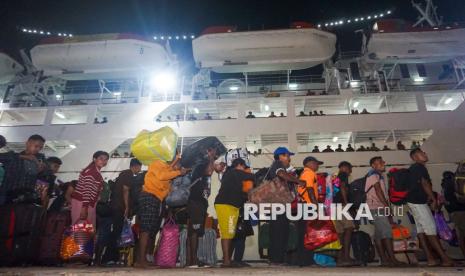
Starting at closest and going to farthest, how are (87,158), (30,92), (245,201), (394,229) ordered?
(245,201), (394,229), (87,158), (30,92)

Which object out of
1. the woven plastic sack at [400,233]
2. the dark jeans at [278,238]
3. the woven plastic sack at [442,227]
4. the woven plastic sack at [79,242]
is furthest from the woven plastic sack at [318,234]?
the woven plastic sack at [79,242]

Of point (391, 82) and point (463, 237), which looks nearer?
point (463, 237)

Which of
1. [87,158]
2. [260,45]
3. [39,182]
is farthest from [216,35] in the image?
[39,182]

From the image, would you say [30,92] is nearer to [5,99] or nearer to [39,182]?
[5,99]

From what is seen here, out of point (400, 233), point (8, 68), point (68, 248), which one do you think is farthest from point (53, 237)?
point (8, 68)

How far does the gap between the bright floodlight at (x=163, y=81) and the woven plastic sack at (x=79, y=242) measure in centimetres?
1169

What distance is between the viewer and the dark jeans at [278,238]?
3191 mm

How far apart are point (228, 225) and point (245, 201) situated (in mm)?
434

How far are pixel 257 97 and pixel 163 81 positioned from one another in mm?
4976

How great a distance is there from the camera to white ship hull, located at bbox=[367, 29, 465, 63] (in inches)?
507

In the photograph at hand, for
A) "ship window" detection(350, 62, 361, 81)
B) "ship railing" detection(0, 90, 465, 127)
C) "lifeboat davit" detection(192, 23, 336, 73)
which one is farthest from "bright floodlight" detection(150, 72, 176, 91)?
"ship window" detection(350, 62, 361, 81)

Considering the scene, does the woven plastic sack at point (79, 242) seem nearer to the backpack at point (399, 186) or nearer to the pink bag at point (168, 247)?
the pink bag at point (168, 247)

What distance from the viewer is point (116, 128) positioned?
12516 millimetres

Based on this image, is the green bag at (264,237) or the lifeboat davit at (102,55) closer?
the green bag at (264,237)
